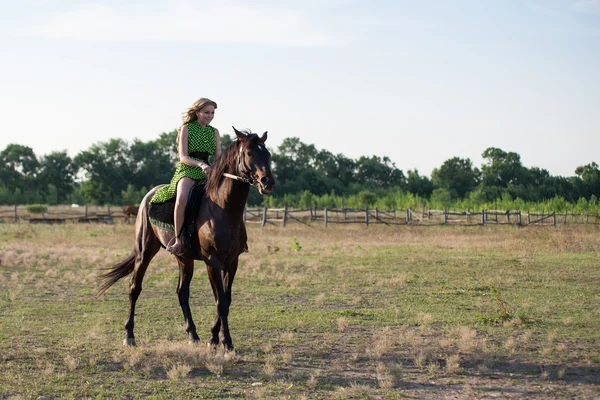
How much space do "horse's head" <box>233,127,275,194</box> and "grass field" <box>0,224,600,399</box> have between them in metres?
1.84

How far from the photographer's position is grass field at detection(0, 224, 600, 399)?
5.86 m

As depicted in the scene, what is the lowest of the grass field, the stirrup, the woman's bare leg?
the grass field

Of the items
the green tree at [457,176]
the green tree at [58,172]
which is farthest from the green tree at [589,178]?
the green tree at [58,172]

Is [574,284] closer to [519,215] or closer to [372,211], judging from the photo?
[519,215]

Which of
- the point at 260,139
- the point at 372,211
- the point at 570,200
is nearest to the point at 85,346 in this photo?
the point at 260,139

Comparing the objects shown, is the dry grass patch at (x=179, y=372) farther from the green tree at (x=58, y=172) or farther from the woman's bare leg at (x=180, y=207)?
the green tree at (x=58, y=172)

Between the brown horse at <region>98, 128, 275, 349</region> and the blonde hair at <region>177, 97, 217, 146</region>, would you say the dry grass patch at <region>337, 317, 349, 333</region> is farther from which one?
the blonde hair at <region>177, 97, 217, 146</region>

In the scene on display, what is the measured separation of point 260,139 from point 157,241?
7.74ft

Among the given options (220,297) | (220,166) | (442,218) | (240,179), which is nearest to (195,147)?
(220,166)

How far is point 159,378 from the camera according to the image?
6172 millimetres

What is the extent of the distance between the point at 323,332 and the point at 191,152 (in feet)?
9.60

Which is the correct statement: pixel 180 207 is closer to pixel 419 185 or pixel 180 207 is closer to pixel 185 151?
pixel 185 151

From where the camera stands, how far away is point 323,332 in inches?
335

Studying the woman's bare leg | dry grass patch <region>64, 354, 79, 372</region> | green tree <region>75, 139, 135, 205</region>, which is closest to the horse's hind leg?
the woman's bare leg
